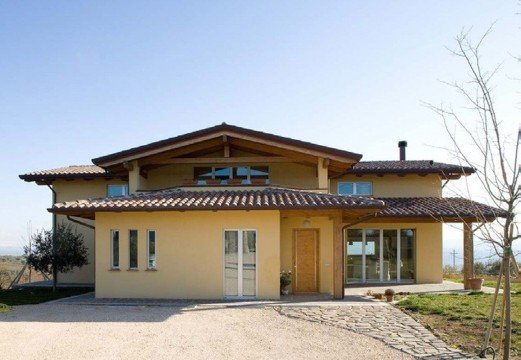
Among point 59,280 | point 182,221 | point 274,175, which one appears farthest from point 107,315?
point 59,280

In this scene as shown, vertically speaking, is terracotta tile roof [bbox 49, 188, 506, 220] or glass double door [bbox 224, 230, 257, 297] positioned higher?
terracotta tile roof [bbox 49, 188, 506, 220]

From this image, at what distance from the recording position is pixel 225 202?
15.2 metres

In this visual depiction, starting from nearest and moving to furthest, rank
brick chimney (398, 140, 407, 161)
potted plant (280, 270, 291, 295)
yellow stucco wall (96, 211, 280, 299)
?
yellow stucco wall (96, 211, 280, 299), potted plant (280, 270, 291, 295), brick chimney (398, 140, 407, 161)

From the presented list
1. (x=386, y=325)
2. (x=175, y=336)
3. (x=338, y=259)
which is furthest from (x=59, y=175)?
(x=386, y=325)

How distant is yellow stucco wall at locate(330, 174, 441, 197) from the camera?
21.8 metres

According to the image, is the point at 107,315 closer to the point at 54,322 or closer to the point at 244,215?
the point at 54,322

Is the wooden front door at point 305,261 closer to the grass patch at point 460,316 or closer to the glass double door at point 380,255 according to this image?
the grass patch at point 460,316

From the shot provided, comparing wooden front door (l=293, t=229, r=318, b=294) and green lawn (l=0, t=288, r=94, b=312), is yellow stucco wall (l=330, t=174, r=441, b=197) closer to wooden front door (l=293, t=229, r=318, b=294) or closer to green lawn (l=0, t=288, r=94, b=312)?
wooden front door (l=293, t=229, r=318, b=294)

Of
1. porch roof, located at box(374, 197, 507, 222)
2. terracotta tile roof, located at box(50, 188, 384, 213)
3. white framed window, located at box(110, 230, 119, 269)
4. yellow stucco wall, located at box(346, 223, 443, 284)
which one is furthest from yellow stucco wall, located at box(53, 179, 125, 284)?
yellow stucco wall, located at box(346, 223, 443, 284)

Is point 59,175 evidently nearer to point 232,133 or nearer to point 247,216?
point 232,133

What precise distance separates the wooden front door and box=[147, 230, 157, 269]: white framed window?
499 cm

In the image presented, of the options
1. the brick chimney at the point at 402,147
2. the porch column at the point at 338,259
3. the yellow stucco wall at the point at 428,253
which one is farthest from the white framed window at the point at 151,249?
the brick chimney at the point at 402,147

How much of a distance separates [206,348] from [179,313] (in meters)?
3.95

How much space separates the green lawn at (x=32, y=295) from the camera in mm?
15558
